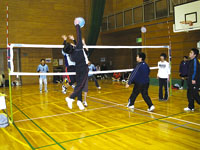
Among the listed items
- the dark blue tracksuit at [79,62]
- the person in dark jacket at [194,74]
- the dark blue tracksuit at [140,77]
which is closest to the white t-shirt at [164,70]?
the person in dark jacket at [194,74]

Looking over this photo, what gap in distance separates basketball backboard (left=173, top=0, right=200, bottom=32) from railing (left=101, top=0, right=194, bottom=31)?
199 centimetres

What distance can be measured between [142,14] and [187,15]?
15.7 ft

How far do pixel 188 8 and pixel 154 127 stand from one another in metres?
7.29

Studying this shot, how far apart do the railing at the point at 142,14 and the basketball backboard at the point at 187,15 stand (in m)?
1.99

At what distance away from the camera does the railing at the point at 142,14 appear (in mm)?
12516

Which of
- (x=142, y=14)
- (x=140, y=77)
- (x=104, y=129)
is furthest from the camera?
(x=142, y=14)

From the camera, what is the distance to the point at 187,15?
32.2 feet

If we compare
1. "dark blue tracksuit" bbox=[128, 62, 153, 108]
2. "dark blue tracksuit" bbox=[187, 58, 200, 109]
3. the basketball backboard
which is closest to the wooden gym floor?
"dark blue tracksuit" bbox=[187, 58, 200, 109]

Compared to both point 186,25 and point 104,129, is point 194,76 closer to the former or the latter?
point 104,129

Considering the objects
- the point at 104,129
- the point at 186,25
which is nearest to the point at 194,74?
the point at 104,129

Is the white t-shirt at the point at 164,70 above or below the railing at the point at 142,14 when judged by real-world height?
below

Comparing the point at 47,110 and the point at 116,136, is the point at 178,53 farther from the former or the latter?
the point at 116,136

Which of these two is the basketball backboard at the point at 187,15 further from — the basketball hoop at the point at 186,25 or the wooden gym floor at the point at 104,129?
the wooden gym floor at the point at 104,129

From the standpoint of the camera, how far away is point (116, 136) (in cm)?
411
